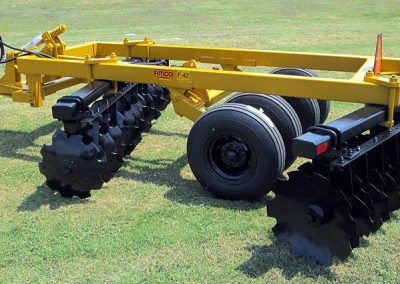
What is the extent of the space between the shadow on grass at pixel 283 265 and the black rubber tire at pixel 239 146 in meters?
0.70

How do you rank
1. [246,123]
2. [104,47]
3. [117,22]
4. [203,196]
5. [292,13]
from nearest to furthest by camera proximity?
[246,123] < [203,196] < [104,47] < [117,22] < [292,13]

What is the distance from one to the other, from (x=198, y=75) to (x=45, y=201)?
5.31ft

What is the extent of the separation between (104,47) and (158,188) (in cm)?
242

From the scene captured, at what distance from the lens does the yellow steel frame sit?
13.4 feet

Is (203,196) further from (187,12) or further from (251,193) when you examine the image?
(187,12)

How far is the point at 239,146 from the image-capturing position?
4.42 metres

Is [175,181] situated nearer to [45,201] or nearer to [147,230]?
[147,230]

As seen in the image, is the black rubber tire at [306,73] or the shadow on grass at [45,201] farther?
the black rubber tire at [306,73]

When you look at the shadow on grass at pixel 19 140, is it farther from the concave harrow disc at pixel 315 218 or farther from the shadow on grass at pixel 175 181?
the concave harrow disc at pixel 315 218

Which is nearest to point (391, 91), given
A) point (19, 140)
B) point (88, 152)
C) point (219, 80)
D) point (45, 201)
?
point (219, 80)

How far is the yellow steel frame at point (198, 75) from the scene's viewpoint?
409 centimetres

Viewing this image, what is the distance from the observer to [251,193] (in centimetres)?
439

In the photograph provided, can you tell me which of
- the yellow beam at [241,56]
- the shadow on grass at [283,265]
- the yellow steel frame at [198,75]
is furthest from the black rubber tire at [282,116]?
the shadow on grass at [283,265]

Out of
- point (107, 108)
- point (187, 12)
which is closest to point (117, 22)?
point (187, 12)
